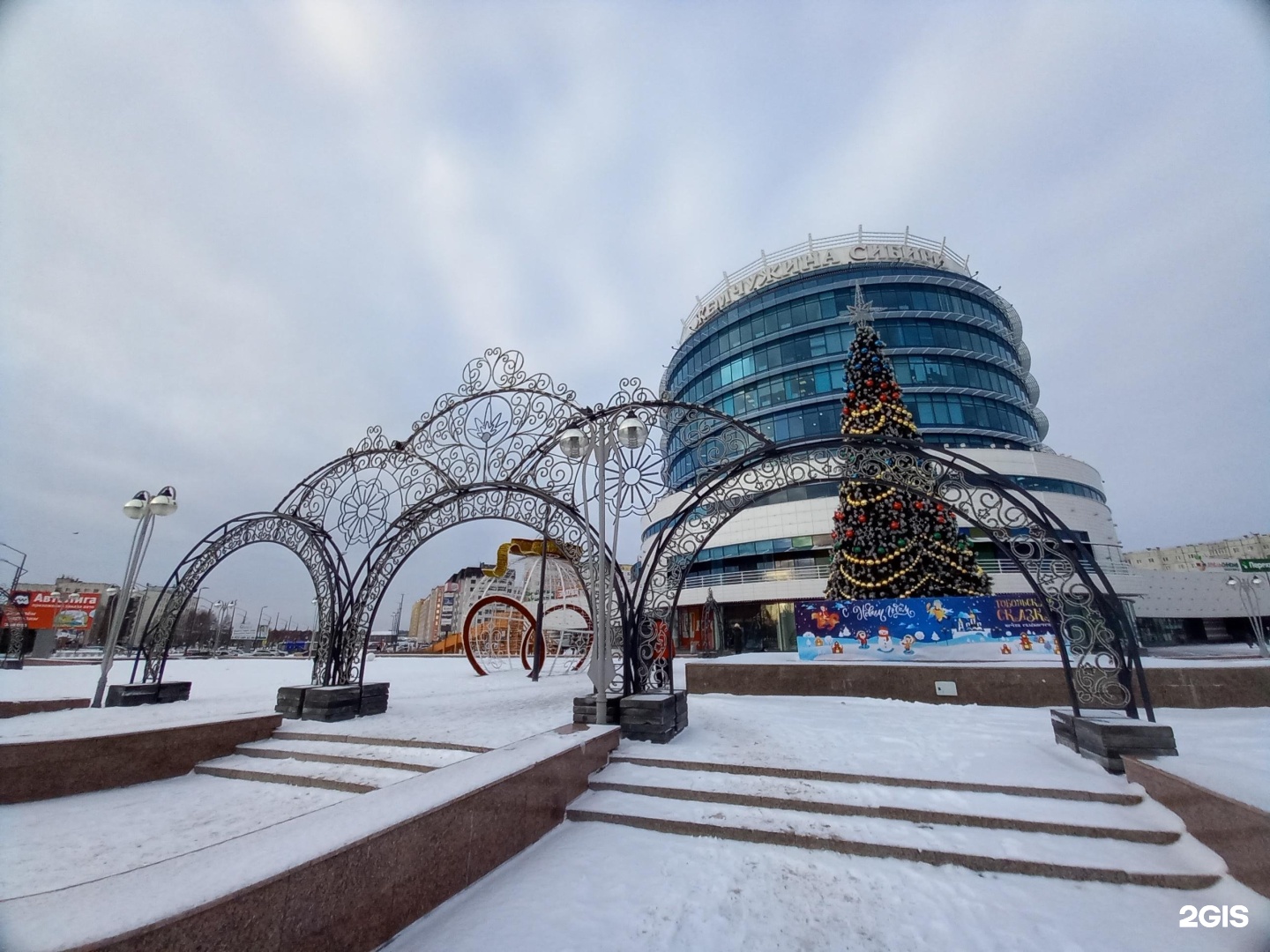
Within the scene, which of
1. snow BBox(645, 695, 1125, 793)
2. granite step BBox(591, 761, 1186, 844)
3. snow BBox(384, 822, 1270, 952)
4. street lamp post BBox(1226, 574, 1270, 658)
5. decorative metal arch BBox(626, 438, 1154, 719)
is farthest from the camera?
street lamp post BBox(1226, 574, 1270, 658)

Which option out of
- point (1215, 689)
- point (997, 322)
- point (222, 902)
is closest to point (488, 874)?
point (222, 902)

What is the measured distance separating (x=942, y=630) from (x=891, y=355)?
2821 centimetres

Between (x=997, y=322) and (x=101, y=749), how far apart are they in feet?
161

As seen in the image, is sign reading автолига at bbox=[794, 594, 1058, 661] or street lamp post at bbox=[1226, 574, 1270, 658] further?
street lamp post at bbox=[1226, 574, 1270, 658]

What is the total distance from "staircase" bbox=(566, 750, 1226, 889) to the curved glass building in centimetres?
2438

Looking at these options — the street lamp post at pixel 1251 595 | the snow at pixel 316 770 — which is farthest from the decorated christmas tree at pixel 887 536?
the street lamp post at pixel 1251 595

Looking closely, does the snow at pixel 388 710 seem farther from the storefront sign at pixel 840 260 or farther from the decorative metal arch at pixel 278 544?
the storefront sign at pixel 840 260

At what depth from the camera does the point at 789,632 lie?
28.2 metres

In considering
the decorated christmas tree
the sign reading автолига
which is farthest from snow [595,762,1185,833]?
the decorated christmas tree

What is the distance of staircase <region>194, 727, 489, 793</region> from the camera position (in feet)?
18.5

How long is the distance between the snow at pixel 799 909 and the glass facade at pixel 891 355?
92.8 ft

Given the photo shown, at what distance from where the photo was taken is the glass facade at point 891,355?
33.2 metres

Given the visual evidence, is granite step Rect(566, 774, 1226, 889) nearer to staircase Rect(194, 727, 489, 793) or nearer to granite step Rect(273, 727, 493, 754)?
granite step Rect(273, 727, 493, 754)

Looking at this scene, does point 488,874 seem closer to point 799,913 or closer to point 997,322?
point 799,913
